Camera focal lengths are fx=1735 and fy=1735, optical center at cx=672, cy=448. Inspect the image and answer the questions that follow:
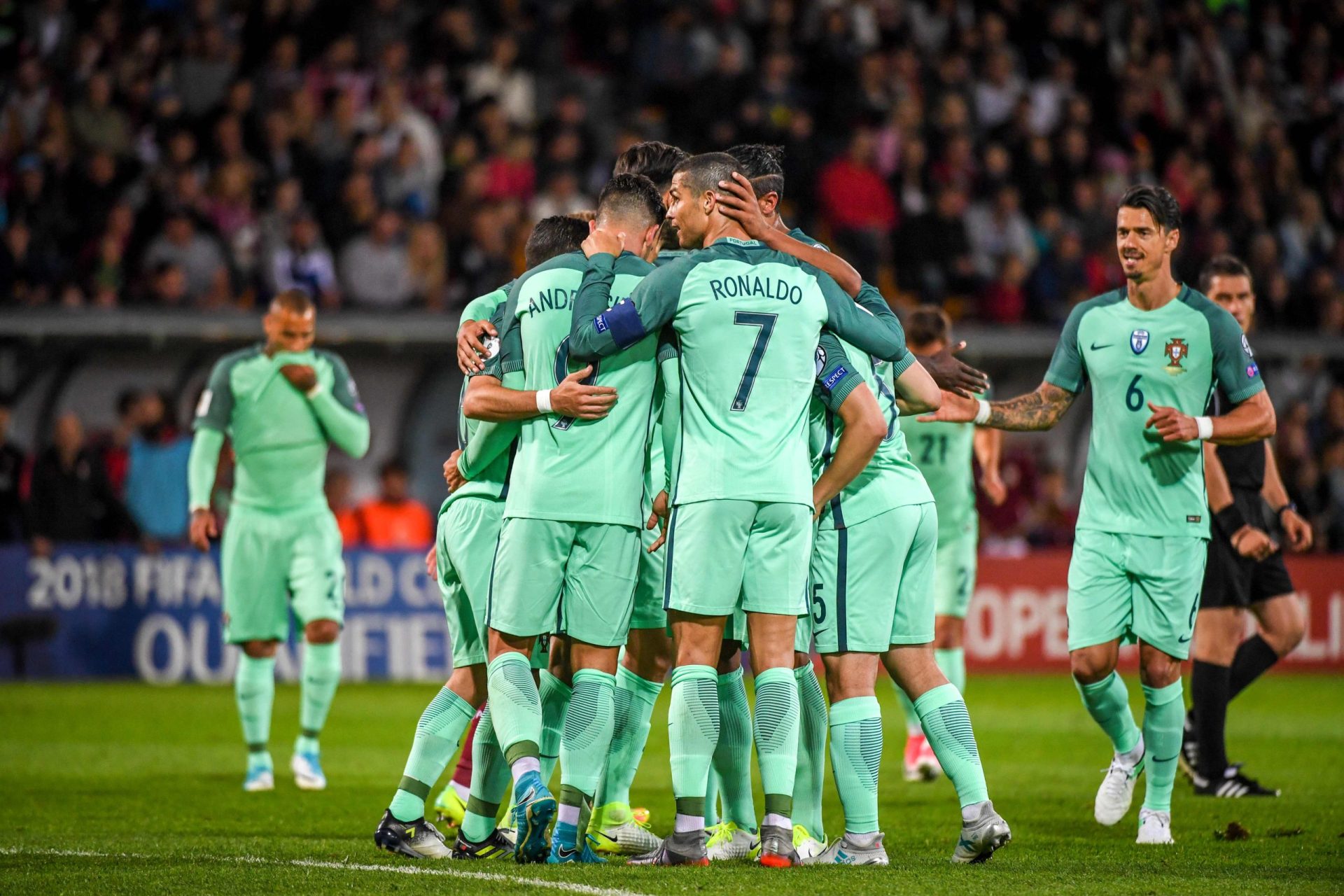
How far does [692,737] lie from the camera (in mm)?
6004

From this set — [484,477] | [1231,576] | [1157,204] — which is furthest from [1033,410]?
[484,477]

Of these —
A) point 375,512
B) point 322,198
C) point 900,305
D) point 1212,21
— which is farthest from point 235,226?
point 1212,21

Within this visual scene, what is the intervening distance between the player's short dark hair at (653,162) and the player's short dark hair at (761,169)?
78 cm

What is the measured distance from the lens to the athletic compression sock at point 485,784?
6410mm

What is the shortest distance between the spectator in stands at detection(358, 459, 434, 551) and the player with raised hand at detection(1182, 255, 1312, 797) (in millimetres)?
8877

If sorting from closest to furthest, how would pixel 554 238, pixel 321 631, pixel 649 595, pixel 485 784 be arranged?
pixel 485 784 < pixel 649 595 < pixel 554 238 < pixel 321 631

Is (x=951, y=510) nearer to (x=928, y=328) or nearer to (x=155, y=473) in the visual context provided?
(x=928, y=328)

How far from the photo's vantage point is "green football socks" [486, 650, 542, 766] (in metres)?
6.04

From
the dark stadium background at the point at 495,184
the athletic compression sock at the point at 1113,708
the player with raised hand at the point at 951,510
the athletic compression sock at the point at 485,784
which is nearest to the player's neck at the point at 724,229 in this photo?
the athletic compression sock at the point at 485,784

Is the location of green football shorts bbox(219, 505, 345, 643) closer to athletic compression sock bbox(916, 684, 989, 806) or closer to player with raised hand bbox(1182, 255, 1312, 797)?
athletic compression sock bbox(916, 684, 989, 806)

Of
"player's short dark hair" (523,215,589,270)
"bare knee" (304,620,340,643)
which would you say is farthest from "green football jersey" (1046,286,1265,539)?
"bare knee" (304,620,340,643)

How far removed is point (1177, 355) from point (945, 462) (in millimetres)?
2964

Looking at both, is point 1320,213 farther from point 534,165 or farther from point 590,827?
point 590,827

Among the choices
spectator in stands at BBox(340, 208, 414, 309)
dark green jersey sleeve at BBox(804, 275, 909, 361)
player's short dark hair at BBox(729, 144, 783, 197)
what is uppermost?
spectator in stands at BBox(340, 208, 414, 309)
